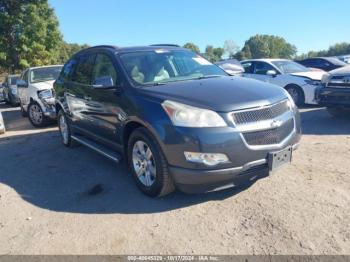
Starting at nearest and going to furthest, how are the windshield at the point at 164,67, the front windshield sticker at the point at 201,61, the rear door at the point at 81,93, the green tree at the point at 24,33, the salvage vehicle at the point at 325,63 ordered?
the windshield at the point at 164,67 < the front windshield sticker at the point at 201,61 < the rear door at the point at 81,93 < the salvage vehicle at the point at 325,63 < the green tree at the point at 24,33

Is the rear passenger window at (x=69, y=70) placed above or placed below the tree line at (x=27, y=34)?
below

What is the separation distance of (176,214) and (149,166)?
2.15 feet

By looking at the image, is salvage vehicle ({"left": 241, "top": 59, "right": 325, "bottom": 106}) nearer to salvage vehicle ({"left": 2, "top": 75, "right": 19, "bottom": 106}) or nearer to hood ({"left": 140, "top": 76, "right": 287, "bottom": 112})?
hood ({"left": 140, "top": 76, "right": 287, "bottom": 112})

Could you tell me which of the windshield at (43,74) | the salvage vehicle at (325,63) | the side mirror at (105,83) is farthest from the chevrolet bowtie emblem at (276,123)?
the salvage vehicle at (325,63)

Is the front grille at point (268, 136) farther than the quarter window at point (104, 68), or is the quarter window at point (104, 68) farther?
the quarter window at point (104, 68)

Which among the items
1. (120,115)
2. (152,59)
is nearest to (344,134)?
(152,59)

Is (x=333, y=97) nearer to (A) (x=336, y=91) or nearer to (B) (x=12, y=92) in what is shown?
(A) (x=336, y=91)

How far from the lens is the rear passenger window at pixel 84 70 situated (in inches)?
216

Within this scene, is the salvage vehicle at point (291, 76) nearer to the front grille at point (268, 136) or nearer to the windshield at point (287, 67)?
the windshield at point (287, 67)

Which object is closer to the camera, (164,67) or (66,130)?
(164,67)

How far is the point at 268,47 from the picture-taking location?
350 ft

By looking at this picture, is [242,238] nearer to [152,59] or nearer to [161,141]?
[161,141]

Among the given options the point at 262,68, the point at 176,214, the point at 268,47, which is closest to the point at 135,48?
the point at 176,214

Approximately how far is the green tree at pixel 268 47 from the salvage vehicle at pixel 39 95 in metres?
94.1
